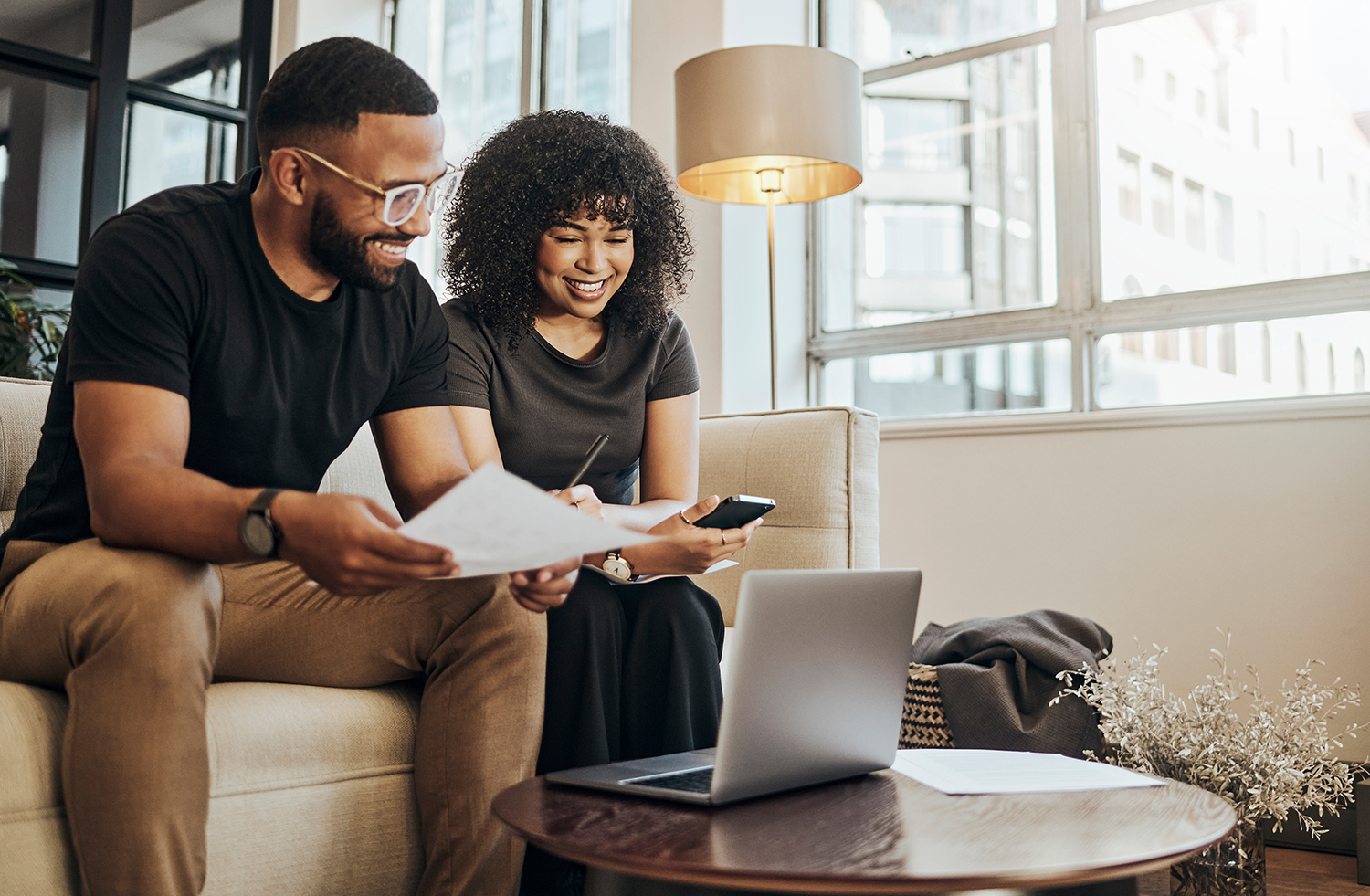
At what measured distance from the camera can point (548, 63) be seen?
13.3ft


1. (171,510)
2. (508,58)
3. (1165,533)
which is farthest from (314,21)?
(171,510)

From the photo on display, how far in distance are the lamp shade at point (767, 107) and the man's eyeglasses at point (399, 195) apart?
130cm

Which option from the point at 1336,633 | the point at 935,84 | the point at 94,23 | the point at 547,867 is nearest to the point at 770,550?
the point at 547,867

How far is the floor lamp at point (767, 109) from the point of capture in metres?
2.47

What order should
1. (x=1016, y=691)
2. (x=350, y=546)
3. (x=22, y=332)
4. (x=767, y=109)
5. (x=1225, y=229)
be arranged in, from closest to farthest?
(x=350, y=546) < (x=1016, y=691) < (x=767, y=109) < (x=1225, y=229) < (x=22, y=332)

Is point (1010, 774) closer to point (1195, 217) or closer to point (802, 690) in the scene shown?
point (802, 690)

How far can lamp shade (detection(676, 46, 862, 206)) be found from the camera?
8.12ft

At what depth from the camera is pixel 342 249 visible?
49.2 inches

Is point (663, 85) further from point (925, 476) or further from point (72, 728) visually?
point (72, 728)

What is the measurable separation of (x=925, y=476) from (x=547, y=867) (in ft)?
6.13

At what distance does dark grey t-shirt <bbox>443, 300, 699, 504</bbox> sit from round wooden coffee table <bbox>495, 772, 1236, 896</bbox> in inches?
29.2

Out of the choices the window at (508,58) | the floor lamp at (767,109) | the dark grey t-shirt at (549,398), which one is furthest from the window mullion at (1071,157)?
the dark grey t-shirt at (549,398)

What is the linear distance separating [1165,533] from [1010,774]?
1.75 m

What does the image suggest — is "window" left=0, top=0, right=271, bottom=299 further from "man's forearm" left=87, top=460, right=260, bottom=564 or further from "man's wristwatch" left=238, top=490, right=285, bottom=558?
"man's wristwatch" left=238, top=490, right=285, bottom=558
